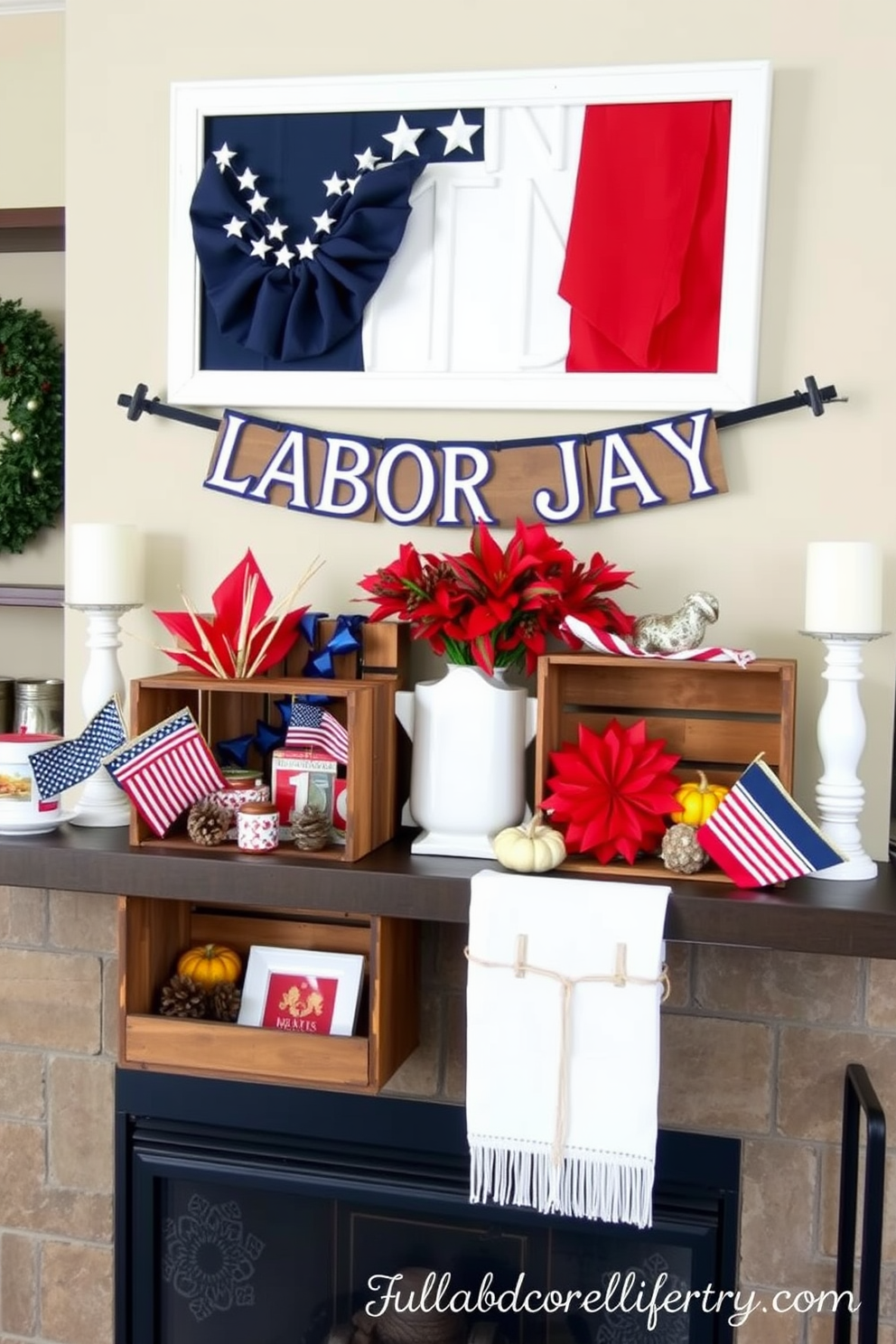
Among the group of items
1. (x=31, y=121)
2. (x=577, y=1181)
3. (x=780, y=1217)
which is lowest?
(x=780, y=1217)

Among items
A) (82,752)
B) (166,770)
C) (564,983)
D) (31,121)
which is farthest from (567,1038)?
(31,121)

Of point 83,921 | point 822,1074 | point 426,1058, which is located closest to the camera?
point 822,1074

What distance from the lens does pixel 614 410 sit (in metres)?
1.73

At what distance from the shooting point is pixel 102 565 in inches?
70.1

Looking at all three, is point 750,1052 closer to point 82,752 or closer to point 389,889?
point 389,889

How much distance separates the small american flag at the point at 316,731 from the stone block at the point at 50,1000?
1.74ft

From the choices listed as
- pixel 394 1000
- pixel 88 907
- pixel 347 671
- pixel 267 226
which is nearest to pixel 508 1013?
pixel 394 1000

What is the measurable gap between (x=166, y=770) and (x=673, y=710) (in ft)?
2.24

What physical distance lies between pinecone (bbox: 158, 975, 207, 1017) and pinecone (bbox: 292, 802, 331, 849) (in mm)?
282

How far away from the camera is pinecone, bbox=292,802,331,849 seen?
1.62 meters

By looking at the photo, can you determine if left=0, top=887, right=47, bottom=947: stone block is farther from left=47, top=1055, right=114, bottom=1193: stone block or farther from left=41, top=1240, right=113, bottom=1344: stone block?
left=41, top=1240, right=113, bottom=1344: stone block

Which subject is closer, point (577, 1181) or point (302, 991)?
point (577, 1181)

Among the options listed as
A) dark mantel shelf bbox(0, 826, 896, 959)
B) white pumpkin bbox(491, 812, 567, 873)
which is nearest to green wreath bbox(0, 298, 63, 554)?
dark mantel shelf bbox(0, 826, 896, 959)

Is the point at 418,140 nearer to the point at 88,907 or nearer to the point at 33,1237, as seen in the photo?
the point at 88,907
